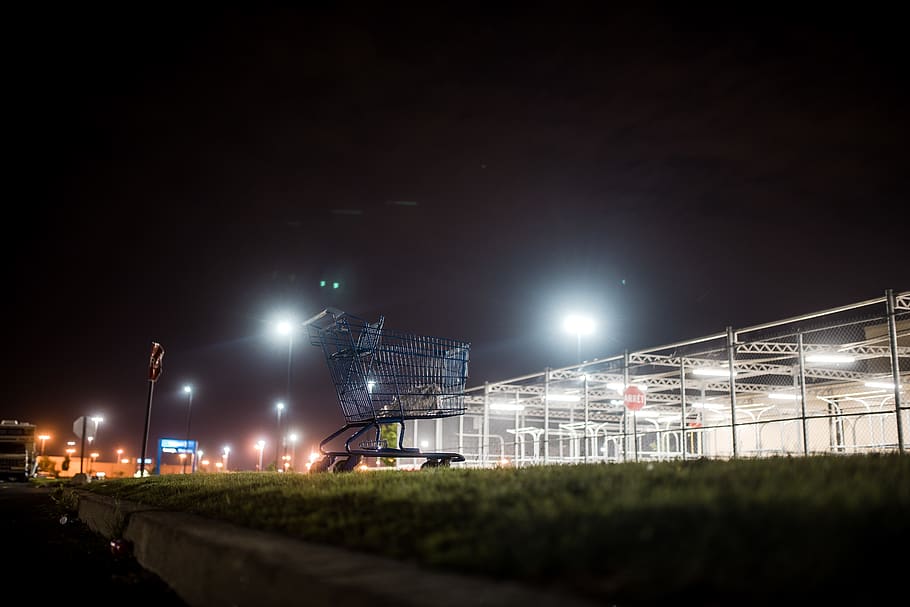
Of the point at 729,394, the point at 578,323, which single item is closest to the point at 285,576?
the point at 578,323

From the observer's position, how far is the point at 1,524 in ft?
38.4

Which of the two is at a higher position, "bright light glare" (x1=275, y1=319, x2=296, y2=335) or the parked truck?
"bright light glare" (x1=275, y1=319, x2=296, y2=335)

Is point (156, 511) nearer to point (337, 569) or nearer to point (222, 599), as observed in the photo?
point (222, 599)

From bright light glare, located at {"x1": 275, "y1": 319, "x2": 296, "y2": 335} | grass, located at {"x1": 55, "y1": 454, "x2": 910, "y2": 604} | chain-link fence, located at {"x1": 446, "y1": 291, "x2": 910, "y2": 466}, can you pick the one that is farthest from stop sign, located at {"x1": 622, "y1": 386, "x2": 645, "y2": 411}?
grass, located at {"x1": 55, "y1": 454, "x2": 910, "y2": 604}

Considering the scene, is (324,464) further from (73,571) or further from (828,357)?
(828,357)

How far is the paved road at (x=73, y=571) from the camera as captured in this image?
18.8 ft

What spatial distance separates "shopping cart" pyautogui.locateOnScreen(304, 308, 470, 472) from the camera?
12945 millimetres

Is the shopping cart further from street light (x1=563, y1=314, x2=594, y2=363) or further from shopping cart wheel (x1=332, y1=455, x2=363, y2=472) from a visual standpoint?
street light (x1=563, y1=314, x2=594, y2=363)

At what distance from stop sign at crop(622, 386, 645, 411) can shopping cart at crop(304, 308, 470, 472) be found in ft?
27.1

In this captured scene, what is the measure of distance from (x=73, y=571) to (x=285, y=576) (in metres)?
4.25

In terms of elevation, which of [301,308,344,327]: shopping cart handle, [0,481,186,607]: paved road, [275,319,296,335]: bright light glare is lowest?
[0,481,186,607]: paved road

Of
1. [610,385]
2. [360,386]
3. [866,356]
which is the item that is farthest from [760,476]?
[610,385]

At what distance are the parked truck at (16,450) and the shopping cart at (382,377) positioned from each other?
Result: 107 feet

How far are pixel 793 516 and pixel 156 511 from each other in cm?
655
